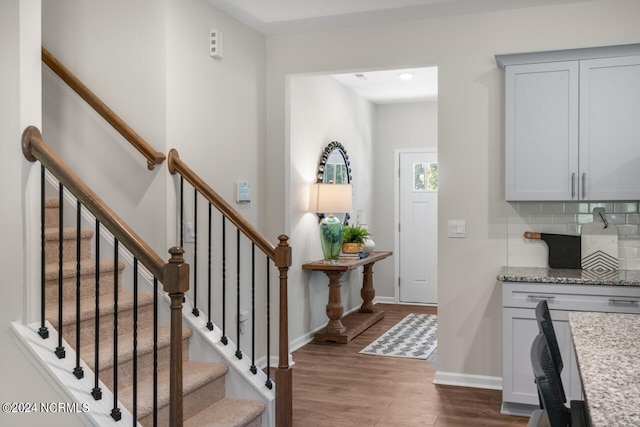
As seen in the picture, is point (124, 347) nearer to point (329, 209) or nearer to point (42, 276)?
point (42, 276)

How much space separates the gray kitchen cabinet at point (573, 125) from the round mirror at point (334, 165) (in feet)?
8.40

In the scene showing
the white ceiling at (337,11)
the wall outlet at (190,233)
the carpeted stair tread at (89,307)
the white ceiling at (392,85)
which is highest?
the white ceiling at (337,11)

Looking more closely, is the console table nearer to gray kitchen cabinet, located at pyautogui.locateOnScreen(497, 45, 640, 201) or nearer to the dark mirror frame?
the dark mirror frame

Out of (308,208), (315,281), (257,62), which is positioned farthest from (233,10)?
(315,281)

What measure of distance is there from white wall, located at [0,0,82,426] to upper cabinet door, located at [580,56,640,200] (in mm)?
3249

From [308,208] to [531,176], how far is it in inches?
98.7

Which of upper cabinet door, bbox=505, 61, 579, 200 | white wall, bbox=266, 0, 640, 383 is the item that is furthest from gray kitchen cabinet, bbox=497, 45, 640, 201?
white wall, bbox=266, 0, 640, 383

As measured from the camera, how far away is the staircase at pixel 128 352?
294 centimetres

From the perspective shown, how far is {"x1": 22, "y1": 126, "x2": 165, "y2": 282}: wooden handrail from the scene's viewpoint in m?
2.49

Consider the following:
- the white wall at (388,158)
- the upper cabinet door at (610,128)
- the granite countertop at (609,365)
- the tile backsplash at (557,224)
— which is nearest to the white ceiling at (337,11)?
the upper cabinet door at (610,128)

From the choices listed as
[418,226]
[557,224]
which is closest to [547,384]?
[557,224]

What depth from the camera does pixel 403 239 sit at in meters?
8.36

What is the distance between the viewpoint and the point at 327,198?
611cm

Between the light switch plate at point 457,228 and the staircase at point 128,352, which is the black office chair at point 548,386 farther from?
the light switch plate at point 457,228
